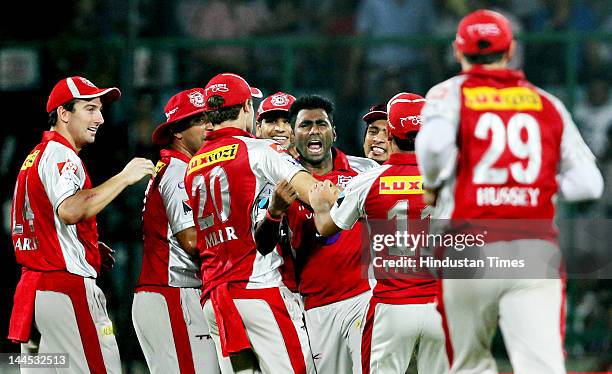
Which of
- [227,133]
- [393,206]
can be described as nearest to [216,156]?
[227,133]

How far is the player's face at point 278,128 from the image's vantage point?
28.8ft

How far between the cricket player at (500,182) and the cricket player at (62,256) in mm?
2444

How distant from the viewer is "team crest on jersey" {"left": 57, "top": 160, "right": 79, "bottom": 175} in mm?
6875

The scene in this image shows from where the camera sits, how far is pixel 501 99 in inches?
205

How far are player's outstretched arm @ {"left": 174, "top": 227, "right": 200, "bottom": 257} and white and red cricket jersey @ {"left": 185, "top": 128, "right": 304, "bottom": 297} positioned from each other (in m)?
0.76

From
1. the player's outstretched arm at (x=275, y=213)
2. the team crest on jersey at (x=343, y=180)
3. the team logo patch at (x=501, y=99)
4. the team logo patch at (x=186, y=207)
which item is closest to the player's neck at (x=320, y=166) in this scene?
the team crest on jersey at (x=343, y=180)

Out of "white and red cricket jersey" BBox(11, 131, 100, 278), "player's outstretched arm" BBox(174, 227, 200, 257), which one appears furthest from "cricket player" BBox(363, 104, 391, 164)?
Answer: "white and red cricket jersey" BBox(11, 131, 100, 278)

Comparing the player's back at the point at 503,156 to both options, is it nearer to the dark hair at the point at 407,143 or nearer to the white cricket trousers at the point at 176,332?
the dark hair at the point at 407,143

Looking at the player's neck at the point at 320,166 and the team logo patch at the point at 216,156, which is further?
the player's neck at the point at 320,166

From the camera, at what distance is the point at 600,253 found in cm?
1121

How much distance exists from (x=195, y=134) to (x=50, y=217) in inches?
57.6

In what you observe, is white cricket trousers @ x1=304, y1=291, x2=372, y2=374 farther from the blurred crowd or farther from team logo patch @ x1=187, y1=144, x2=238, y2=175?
the blurred crowd

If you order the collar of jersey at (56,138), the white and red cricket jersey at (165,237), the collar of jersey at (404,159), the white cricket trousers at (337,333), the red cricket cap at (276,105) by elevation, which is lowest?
the white cricket trousers at (337,333)

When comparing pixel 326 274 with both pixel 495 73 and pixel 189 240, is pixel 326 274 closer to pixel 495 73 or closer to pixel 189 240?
pixel 189 240
